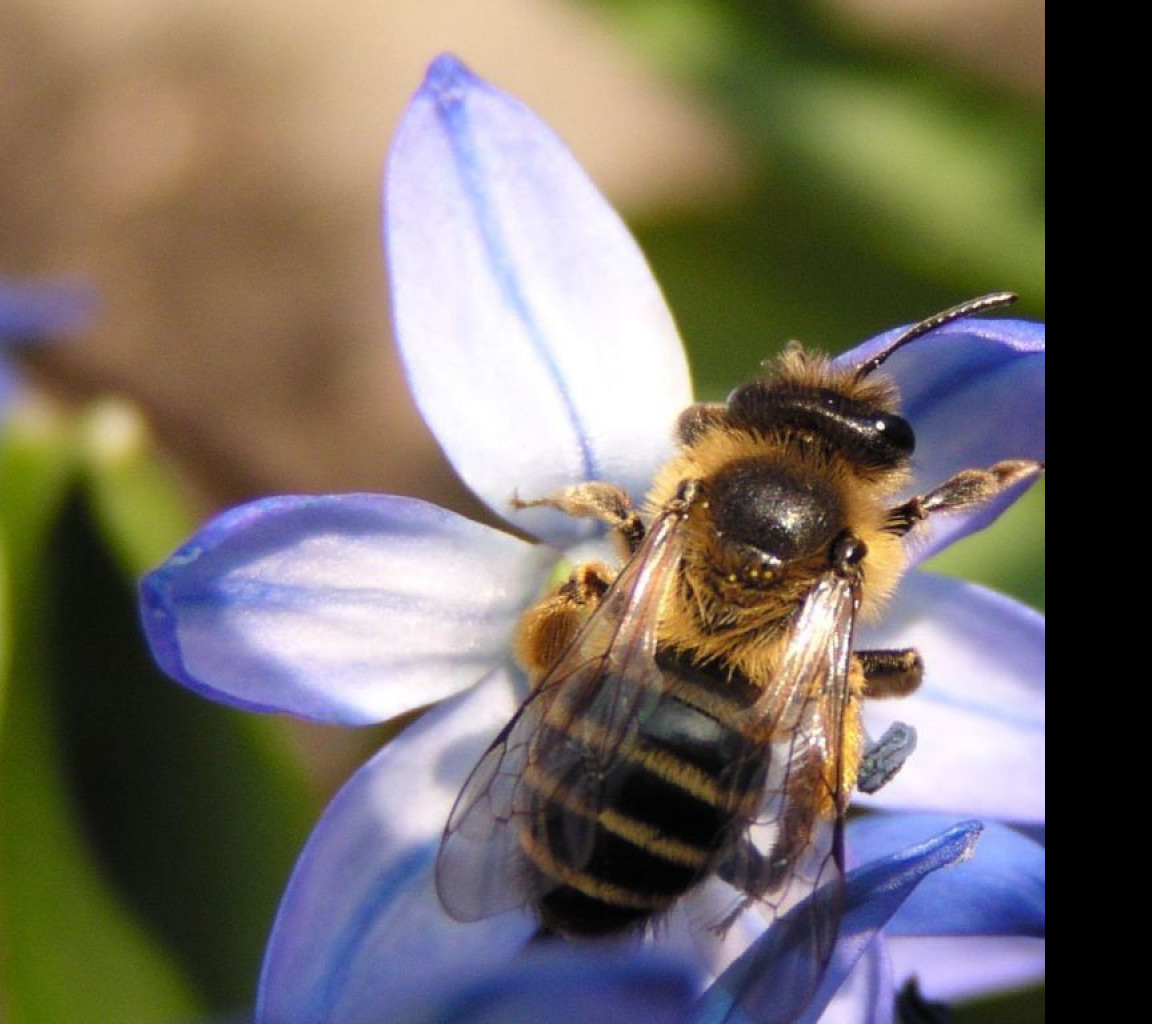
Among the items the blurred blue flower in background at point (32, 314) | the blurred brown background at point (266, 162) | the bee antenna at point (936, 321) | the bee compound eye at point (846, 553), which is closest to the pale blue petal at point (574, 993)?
the bee compound eye at point (846, 553)

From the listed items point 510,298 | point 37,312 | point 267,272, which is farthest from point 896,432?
point 267,272

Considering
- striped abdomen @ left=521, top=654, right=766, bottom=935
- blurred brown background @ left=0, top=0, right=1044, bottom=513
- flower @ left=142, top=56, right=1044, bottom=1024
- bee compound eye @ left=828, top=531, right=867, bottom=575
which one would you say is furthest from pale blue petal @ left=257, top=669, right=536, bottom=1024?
blurred brown background @ left=0, top=0, right=1044, bottom=513

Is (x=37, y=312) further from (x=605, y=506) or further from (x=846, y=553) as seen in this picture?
(x=846, y=553)

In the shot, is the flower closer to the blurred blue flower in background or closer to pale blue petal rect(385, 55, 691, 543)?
pale blue petal rect(385, 55, 691, 543)

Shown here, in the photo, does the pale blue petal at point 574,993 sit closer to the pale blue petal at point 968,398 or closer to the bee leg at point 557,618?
the bee leg at point 557,618

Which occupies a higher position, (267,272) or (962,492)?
(962,492)
